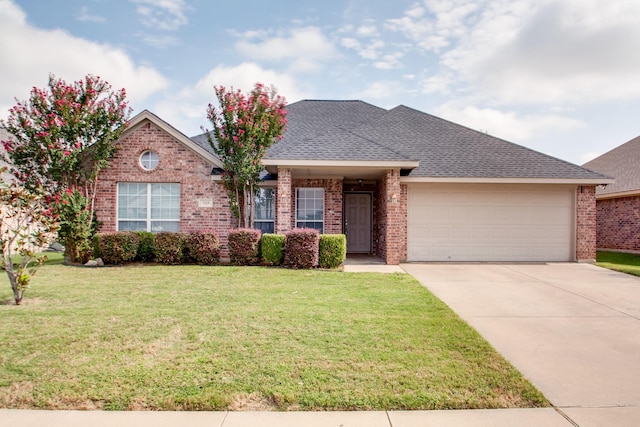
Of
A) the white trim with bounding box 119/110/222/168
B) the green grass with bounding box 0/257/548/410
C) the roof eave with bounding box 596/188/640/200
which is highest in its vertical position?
the white trim with bounding box 119/110/222/168

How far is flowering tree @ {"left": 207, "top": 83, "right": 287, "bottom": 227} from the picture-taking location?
465 inches

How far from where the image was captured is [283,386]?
3.57m

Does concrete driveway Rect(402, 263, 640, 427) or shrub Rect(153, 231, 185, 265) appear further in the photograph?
shrub Rect(153, 231, 185, 265)

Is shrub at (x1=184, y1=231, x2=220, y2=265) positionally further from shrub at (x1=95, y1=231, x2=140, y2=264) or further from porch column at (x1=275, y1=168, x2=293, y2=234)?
porch column at (x1=275, y1=168, x2=293, y2=234)

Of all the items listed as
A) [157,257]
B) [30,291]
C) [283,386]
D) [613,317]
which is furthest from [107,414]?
[157,257]

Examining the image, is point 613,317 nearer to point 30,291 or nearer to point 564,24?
point 564,24

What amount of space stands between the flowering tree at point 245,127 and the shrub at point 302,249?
2.77 meters

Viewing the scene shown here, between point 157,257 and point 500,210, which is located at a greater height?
point 500,210

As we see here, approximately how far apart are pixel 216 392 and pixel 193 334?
66.5 inches

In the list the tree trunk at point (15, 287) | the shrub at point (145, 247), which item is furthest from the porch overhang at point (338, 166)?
the tree trunk at point (15, 287)

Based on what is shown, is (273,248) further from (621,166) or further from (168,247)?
(621,166)

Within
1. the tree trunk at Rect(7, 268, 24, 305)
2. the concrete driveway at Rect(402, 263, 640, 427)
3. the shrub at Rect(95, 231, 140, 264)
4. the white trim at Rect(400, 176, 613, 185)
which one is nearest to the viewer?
the concrete driveway at Rect(402, 263, 640, 427)

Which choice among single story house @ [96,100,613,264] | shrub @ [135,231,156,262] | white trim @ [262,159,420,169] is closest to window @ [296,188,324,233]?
single story house @ [96,100,613,264]

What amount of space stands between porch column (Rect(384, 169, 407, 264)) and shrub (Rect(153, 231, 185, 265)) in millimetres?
6320
